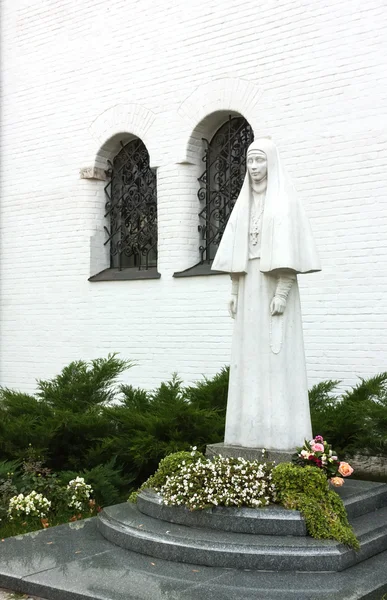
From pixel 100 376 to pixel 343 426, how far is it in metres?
2.42

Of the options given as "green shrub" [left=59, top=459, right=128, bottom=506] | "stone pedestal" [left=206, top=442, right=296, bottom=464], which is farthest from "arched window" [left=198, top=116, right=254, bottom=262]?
"stone pedestal" [left=206, top=442, right=296, bottom=464]

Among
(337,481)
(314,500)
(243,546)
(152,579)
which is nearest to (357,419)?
(337,481)

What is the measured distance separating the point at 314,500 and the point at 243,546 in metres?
0.58

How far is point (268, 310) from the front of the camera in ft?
19.1

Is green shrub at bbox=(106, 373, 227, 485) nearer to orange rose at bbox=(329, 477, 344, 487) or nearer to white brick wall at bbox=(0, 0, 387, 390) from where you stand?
orange rose at bbox=(329, 477, 344, 487)

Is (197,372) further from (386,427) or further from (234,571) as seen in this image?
(234,571)

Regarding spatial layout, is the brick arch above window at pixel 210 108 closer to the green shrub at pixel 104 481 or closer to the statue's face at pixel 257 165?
the statue's face at pixel 257 165

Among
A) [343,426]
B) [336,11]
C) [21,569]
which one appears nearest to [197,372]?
[343,426]

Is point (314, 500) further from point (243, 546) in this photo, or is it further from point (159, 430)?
point (159, 430)

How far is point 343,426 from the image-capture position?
7.30 m

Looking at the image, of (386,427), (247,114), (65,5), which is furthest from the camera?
(65,5)

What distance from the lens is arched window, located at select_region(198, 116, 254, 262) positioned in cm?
1024

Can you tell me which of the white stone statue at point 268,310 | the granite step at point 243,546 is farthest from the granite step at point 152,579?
the white stone statue at point 268,310

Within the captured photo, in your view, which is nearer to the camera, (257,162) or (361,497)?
(361,497)
